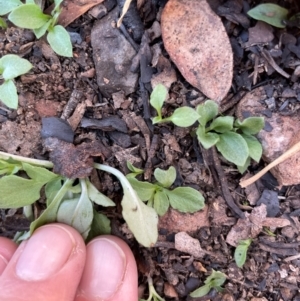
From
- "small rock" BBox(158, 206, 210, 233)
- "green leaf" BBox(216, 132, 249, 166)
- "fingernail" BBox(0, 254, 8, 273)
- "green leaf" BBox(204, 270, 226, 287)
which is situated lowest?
"green leaf" BBox(204, 270, 226, 287)

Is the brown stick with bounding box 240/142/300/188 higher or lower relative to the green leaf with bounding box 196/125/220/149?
lower

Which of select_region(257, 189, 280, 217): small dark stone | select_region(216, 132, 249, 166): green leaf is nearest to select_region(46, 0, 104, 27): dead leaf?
select_region(216, 132, 249, 166): green leaf

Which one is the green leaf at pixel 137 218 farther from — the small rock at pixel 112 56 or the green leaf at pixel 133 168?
the small rock at pixel 112 56

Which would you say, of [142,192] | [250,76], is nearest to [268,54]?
[250,76]

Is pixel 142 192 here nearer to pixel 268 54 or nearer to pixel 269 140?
pixel 269 140

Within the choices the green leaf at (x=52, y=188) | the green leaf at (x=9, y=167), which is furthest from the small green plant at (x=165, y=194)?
the green leaf at (x=9, y=167)

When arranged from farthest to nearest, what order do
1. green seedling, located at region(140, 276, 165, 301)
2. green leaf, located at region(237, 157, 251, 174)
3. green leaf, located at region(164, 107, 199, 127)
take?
green seedling, located at region(140, 276, 165, 301)
green leaf, located at region(237, 157, 251, 174)
green leaf, located at region(164, 107, 199, 127)

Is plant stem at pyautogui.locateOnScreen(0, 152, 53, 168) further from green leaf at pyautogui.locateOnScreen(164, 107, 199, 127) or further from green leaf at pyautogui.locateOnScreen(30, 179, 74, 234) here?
green leaf at pyautogui.locateOnScreen(164, 107, 199, 127)

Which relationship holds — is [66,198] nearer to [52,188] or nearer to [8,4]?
[52,188]
